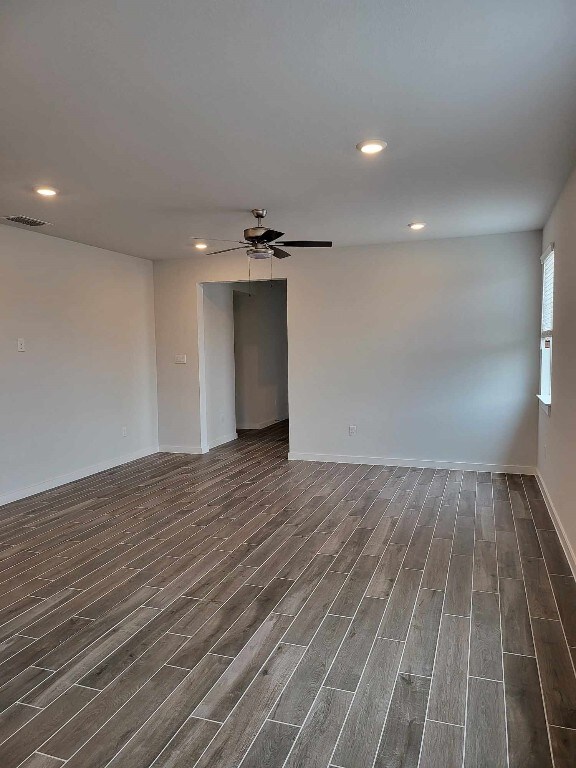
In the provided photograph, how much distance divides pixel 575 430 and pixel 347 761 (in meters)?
2.36

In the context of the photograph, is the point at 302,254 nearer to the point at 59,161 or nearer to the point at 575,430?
the point at 59,161

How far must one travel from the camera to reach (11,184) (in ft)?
11.8

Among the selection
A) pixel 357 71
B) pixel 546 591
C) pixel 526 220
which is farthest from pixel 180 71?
pixel 526 220

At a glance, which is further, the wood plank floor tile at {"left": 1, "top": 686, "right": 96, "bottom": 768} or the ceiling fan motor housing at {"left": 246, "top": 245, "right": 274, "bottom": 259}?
the ceiling fan motor housing at {"left": 246, "top": 245, "right": 274, "bottom": 259}

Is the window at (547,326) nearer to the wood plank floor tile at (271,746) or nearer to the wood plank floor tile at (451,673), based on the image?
the wood plank floor tile at (451,673)

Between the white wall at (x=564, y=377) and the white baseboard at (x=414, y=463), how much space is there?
3.31 ft

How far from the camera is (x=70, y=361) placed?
18.5 feet

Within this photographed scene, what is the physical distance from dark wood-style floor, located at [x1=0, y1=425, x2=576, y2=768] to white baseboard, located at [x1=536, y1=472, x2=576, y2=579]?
2.6 inches

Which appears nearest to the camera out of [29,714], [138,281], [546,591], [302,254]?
[29,714]

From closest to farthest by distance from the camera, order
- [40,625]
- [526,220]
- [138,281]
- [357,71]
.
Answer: [357,71] < [40,625] < [526,220] < [138,281]

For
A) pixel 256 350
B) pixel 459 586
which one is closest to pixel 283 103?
pixel 459 586

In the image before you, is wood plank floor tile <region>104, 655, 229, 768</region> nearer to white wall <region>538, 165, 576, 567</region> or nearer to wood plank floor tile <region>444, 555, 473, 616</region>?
wood plank floor tile <region>444, 555, 473, 616</region>

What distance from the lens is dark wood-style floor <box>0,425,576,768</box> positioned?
1879 mm

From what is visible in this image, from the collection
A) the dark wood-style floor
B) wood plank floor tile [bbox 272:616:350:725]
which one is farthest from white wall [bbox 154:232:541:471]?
wood plank floor tile [bbox 272:616:350:725]
